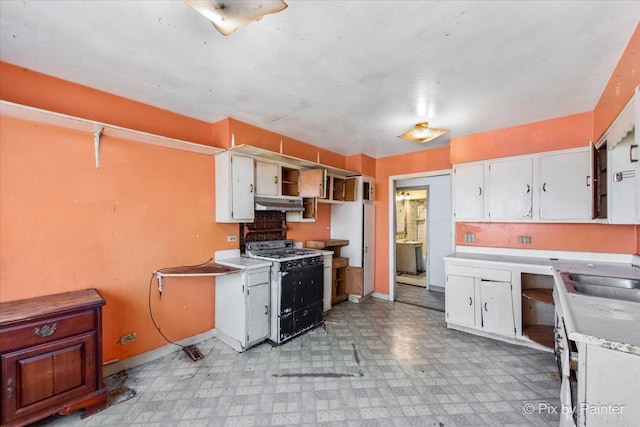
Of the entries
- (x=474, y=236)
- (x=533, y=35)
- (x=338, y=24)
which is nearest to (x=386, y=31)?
(x=338, y=24)

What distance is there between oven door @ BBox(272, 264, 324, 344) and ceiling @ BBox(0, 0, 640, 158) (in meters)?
1.98

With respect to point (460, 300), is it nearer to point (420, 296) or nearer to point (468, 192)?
point (468, 192)

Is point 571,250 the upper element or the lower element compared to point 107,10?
lower

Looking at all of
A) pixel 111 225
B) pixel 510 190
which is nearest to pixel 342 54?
pixel 111 225

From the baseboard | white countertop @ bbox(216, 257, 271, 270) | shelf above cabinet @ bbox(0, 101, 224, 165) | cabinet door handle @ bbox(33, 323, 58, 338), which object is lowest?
the baseboard

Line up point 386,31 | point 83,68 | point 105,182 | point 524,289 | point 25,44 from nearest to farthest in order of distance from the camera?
point 386,31 < point 25,44 < point 83,68 < point 105,182 < point 524,289

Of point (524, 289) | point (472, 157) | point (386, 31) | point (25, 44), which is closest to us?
point (386, 31)

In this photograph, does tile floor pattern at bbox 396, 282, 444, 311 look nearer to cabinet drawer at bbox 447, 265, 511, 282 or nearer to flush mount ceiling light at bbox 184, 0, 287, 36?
cabinet drawer at bbox 447, 265, 511, 282

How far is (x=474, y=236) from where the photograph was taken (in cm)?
375

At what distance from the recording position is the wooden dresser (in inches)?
65.9

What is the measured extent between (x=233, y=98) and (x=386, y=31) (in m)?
1.64

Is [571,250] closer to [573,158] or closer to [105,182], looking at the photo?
[573,158]

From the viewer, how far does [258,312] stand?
9.70 ft

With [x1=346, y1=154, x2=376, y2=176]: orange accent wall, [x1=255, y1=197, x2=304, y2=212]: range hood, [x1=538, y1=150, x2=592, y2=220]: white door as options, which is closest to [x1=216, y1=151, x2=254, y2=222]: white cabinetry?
[x1=255, y1=197, x2=304, y2=212]: range hood
